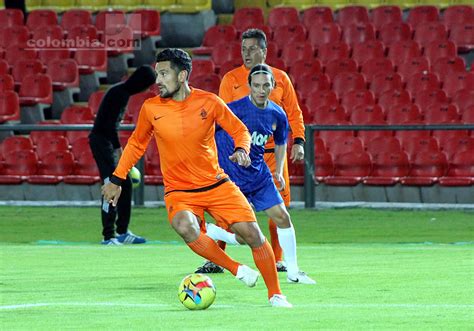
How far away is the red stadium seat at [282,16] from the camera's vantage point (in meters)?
25.6

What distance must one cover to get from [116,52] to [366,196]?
7.49 meters

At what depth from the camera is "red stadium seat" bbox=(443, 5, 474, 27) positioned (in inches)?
963

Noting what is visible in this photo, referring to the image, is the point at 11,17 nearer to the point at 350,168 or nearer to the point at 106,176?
the point at 350,168

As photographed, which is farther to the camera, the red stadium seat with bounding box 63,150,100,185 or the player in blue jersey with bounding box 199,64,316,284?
the red stadium seat with bounding box 63,150,100,185

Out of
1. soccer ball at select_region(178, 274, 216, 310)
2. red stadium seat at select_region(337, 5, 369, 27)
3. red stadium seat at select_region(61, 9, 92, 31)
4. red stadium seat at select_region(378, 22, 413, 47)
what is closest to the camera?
soccer ball at select_region(178, 274, 216, 310)

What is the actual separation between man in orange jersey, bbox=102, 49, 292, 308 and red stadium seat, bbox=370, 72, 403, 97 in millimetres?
12859

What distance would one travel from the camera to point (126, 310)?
29.0ft

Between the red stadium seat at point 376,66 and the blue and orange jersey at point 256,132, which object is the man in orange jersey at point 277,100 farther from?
the red stadium seat at point 376,66

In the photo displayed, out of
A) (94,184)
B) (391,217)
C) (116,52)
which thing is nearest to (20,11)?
(116,52)

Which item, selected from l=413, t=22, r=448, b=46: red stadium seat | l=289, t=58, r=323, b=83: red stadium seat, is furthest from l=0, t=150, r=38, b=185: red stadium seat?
l=413, t=22, r=448, b=46: red stadium seat

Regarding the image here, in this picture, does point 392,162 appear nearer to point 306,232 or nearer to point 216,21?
point 306,232

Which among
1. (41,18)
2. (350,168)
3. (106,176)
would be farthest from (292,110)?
(41,18)

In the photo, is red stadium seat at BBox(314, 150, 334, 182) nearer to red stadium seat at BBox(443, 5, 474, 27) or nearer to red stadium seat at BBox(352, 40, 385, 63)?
red stadium seat at BBox(352, 40, 385, 63)

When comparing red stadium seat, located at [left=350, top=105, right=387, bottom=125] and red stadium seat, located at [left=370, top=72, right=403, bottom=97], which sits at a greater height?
red stadium seat, located at [left=370, top=72, right=403, bottom=97]
